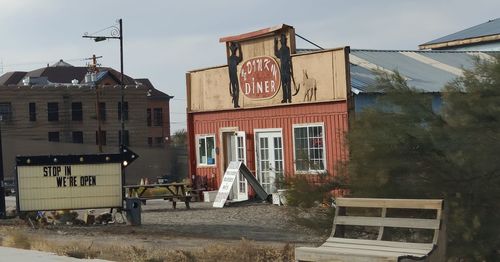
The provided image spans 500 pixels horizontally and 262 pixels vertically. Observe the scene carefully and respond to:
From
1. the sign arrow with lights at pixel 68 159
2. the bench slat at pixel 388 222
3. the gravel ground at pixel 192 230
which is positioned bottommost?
the gravel ground at pixel 192 230

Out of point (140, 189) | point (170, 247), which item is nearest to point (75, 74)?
point (140, 189)

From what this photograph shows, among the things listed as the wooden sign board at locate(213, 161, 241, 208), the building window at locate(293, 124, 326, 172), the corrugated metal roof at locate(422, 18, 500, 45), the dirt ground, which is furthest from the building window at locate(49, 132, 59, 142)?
the building window at locate(293, 124, 326, 172)

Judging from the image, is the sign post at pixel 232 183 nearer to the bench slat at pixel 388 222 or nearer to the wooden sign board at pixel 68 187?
the wooden sign board at pixel 68 187

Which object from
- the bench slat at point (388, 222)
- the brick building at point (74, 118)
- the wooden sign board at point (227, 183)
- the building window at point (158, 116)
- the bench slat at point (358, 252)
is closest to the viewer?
the bench slat at point (358, 252)

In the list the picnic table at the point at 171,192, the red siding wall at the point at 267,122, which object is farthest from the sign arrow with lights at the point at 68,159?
the red siding wall at the point at 267,122

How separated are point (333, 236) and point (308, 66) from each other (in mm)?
15113

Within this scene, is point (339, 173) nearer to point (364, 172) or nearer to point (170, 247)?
point (364, 172)

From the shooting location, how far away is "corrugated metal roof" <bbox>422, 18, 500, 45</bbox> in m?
38.1

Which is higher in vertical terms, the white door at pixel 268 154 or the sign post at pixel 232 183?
the white door at pixel 268 154

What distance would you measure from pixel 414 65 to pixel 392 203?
19.7m

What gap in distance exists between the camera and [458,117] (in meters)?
10.9

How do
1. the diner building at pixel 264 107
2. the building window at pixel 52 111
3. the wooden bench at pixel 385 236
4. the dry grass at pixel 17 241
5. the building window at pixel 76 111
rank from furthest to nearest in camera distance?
the building window at pixel 76 111
the building window at pixel 52 111
the diner building at pixel 264 107
the dry grass at pixel 17 241
the wooden bench at pixel 385 236

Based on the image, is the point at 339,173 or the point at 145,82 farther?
the point at 145,82

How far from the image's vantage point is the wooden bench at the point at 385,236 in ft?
29.9
